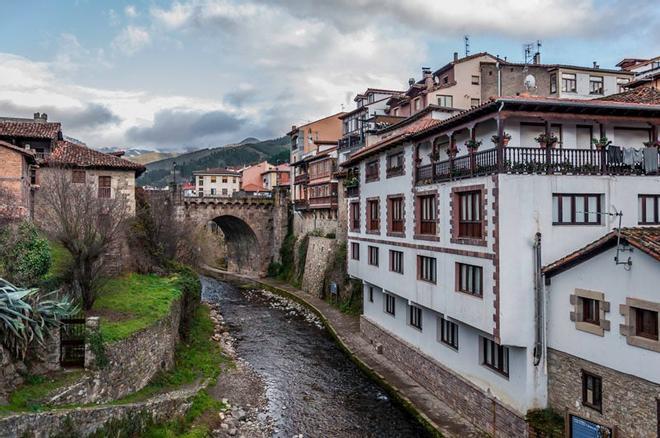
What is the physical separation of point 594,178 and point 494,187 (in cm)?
336

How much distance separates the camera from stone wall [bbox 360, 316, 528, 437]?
653 inches

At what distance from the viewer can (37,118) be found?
139 feet

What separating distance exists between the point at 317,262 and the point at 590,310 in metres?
33.5

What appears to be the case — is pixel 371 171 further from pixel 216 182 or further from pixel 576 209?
pixel 216 182

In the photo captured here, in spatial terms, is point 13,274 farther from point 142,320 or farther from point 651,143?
point 651,143

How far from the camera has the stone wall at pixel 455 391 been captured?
1659 centimetres

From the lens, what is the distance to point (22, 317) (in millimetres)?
14961

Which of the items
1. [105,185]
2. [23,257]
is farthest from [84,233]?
[105,185]

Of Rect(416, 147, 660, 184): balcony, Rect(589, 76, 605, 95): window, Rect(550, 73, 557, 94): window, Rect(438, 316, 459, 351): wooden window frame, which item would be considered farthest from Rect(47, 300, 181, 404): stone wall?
Rect(589, 76, 605, 95): window

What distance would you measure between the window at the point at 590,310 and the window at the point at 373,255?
13955mm

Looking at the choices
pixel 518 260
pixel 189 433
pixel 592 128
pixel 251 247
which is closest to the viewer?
pixel 518 260

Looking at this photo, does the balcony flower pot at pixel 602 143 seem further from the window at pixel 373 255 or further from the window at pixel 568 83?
the window at pixel 568 83

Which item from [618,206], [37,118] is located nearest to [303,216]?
[37,118]

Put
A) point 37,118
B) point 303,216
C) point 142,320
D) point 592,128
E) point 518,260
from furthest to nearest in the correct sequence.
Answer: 1. point 303,216
2. point 37,118
3. point 142,320
4. point 592,128
5. point 518,260
